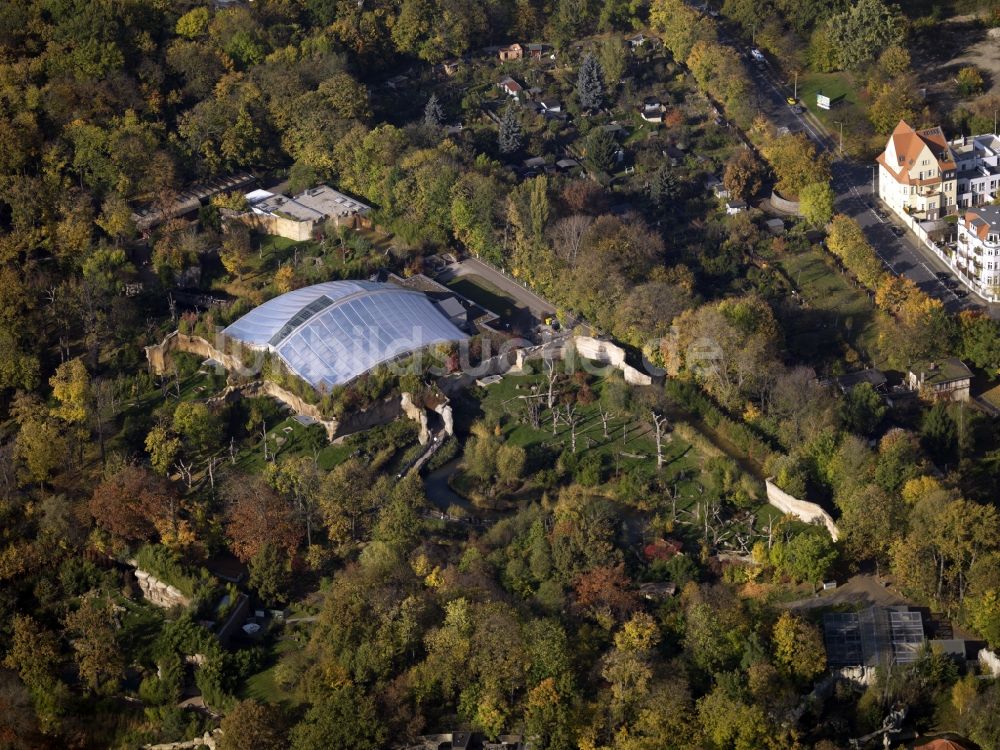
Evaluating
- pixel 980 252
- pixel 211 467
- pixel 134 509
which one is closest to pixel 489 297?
pixel 211 467

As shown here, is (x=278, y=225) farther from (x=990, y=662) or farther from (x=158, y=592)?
(x=990, y=662)

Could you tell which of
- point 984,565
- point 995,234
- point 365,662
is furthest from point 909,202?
point 365,662

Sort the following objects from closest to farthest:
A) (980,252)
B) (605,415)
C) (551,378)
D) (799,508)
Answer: (799,508), (605,415), (551,378), (980,252)

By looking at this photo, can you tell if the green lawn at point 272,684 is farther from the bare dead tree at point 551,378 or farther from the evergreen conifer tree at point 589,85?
the evergreen conifer tree at point 589,85

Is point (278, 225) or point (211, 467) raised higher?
point (211, 467)

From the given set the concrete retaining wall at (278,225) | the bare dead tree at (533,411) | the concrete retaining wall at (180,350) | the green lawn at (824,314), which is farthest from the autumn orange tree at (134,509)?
the green lawn at (824,314)

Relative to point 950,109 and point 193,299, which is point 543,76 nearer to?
point 950,109
